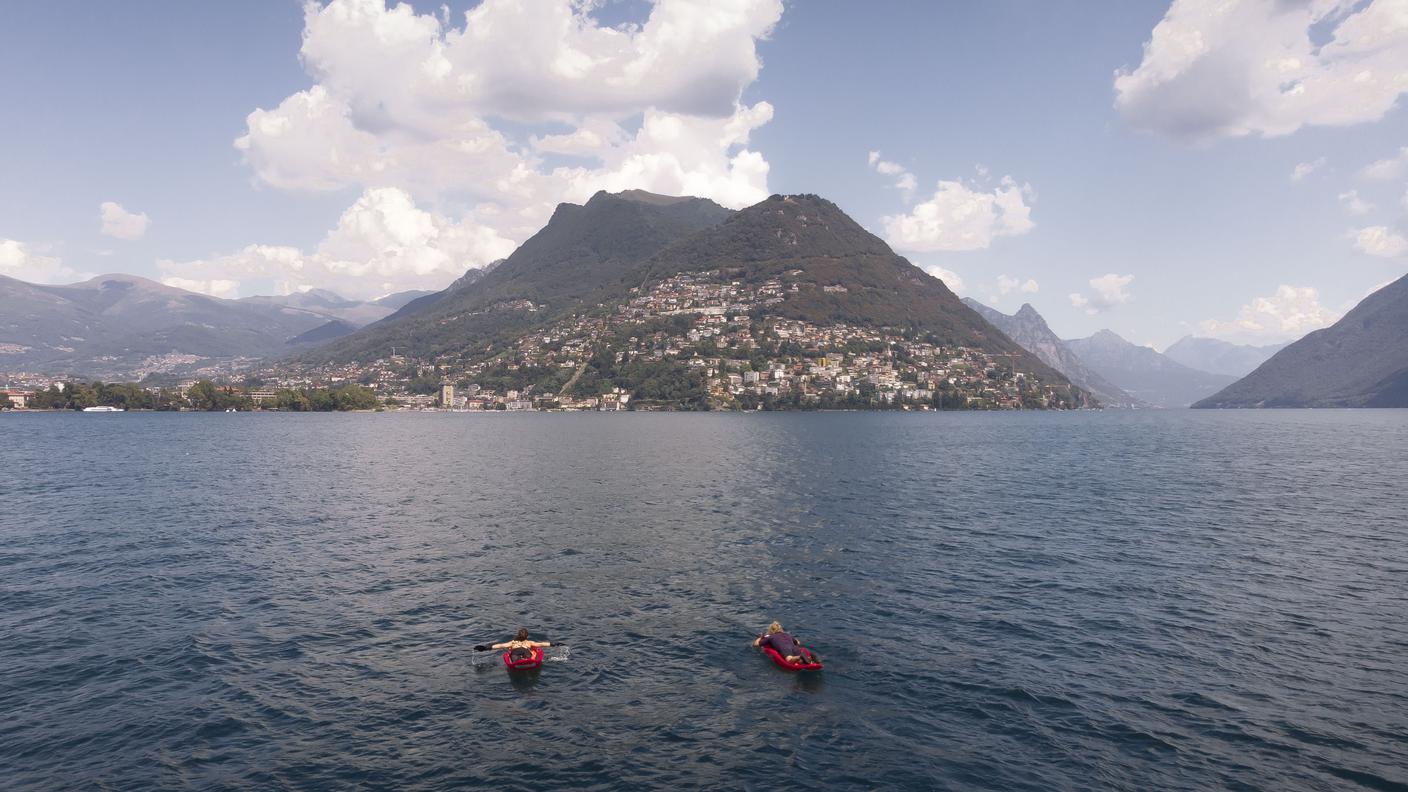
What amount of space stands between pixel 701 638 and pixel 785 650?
4798 mm

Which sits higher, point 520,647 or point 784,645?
point 520,647

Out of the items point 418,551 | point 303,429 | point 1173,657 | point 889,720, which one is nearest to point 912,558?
point 1173,657

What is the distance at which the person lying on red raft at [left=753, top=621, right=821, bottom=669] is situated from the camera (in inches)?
1120

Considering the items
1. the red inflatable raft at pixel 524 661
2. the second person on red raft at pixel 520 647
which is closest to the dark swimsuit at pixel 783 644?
the red inflatable raft at pixel 524 661

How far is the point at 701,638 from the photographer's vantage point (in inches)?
1270

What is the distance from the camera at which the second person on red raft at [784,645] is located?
2867 cm

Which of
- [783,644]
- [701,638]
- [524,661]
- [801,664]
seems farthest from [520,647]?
[801,664]

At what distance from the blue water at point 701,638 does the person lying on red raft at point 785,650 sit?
60 cm

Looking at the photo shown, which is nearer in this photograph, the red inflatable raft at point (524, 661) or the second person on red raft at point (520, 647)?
the red inflatable raft at point (524, 661)

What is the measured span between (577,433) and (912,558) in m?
125

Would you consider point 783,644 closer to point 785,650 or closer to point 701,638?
point 785,650

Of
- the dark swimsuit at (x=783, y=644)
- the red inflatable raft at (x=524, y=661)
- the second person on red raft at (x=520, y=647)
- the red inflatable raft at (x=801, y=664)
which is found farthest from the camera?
the dark swimsuit at (x=783, y=644)

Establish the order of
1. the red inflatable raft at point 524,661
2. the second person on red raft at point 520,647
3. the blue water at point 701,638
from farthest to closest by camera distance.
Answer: the second person on red raft at point 520,647, the red inflatable raft at point 524,661, the blue water at point 701,638

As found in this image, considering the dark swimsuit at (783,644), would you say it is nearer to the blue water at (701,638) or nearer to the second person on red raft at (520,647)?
the blue water at (701,638)
